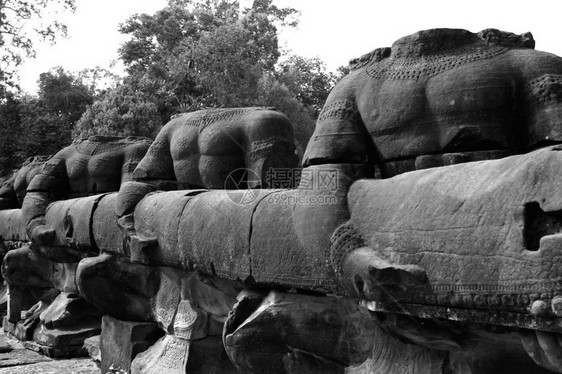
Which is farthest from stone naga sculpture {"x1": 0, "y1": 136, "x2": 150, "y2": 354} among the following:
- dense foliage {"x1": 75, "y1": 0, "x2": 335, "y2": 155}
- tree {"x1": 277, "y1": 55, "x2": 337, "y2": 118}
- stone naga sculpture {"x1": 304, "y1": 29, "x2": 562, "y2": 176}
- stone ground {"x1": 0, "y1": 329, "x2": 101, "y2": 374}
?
tree {"x1": 277, "y1": 55, "x2": 337, "y2": 118}

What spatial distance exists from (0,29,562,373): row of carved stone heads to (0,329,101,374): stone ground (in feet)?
2.46

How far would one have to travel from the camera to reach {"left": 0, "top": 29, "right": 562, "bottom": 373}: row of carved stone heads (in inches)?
86.7

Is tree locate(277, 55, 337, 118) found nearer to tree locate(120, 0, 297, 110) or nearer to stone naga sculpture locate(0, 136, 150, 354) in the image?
tree locate(120, 0, 297, 110)

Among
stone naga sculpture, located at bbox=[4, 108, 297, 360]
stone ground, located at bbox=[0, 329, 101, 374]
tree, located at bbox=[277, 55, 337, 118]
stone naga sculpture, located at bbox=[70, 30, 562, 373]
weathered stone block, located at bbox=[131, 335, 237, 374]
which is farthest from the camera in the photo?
tree, located at bbox=[277, 55, 337, 118]

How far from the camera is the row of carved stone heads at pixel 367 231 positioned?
86.7 inches

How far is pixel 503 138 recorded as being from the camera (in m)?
2.83

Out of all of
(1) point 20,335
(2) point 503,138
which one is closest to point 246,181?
(2) point 503,138

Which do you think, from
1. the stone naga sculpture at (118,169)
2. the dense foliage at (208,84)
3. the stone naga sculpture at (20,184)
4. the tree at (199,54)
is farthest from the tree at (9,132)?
the stone naga sculpture at (118,169)

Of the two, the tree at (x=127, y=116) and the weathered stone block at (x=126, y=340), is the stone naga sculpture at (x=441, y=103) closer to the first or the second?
the weathered stone block at (x=126, y=340)

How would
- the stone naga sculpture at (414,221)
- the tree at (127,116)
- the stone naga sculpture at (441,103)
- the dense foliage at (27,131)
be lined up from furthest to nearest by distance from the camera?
the dense foliage at (27,131)
the tree at (127,116)
the stone naga sculpture at (441,103)
the stone naga sculpture at (414,221)

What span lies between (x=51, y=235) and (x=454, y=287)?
517 cm

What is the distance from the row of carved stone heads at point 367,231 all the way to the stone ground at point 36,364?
Answer: 75cm

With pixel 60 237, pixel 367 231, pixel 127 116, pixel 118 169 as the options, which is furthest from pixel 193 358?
pixel 127 116

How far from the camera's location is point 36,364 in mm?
6145
